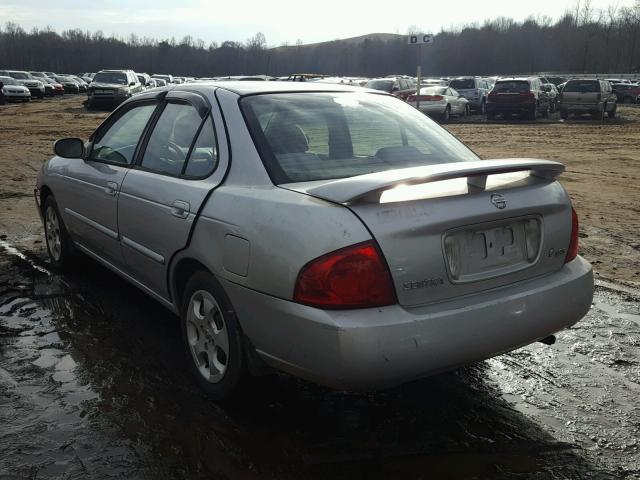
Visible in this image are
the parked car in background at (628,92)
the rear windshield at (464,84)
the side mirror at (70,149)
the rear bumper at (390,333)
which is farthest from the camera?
the parked car in background at (628,92)

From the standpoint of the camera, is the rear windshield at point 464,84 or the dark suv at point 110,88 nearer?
the rear windshield at point 464,84

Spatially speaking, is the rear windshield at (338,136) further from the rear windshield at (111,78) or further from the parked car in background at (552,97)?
the rear windshield at (111,78)

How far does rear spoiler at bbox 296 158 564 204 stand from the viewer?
2539mm

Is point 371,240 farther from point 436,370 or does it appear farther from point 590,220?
point 590,220

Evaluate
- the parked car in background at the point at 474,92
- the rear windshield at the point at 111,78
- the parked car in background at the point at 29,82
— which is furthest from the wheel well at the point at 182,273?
the parked car in background at the point at 29,82

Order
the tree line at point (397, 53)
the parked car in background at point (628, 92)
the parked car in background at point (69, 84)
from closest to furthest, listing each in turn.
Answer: the parked car in background at point (628, 92) < the parked car in background at point (69, 84) < the tree line at point (397, 53)

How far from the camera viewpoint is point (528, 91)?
84.1 feet

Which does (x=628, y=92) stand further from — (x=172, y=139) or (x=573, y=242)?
(x=172, y=139)

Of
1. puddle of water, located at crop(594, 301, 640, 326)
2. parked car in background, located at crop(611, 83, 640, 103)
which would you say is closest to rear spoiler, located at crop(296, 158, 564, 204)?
puddle of water, located at crop(594, 301, 640, 326)

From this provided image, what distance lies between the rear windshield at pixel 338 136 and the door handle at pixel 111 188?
3.89ft

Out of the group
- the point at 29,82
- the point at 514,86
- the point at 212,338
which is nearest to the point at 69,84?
the point at 29,82

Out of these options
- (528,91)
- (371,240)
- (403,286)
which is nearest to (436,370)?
(403,286)

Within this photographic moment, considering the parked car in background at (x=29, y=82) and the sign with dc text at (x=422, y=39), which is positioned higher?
the sign with dc text at (x=422, y=39)

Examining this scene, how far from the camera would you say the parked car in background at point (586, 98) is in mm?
25594
